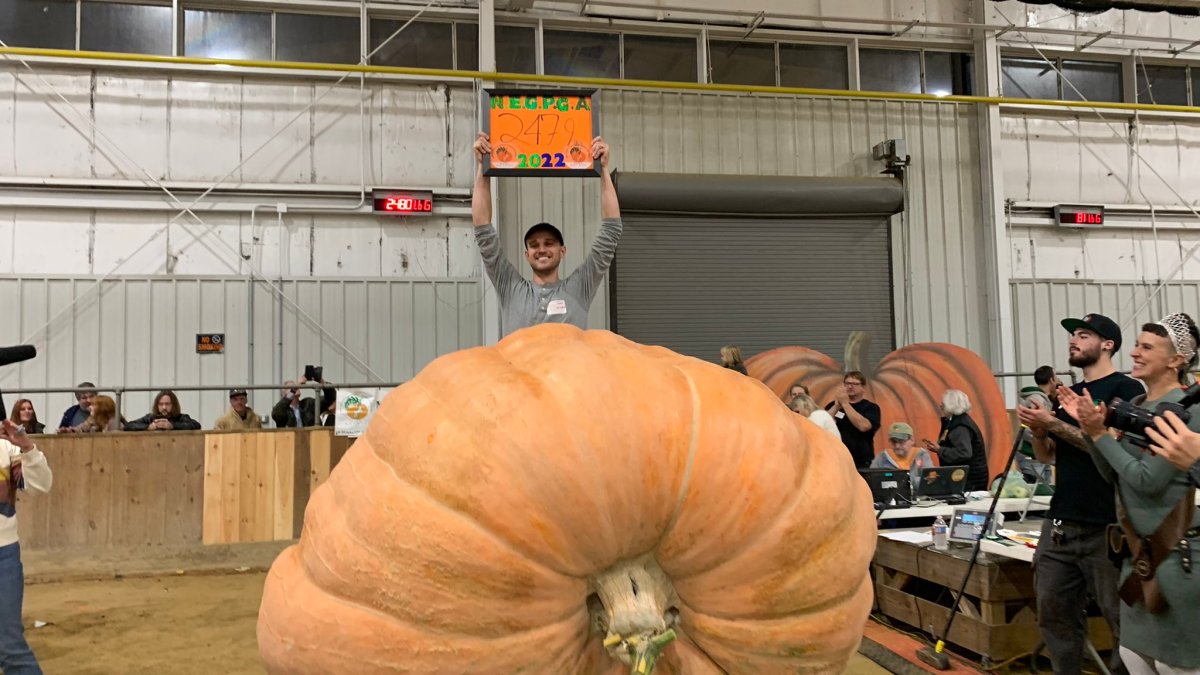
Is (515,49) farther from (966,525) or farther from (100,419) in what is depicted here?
(966,525)

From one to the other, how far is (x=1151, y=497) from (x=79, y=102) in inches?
400

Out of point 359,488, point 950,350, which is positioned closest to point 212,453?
point 359,488

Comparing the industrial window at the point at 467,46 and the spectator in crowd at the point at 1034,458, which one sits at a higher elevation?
the industrial window at the point at 467,46

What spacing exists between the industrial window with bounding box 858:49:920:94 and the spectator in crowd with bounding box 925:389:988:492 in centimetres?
612

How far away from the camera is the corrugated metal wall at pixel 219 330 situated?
7.95 meters

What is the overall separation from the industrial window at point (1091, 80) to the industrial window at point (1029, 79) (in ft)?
0.57

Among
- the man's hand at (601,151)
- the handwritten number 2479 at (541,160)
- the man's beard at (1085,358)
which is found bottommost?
the man's beard at (1085,358)

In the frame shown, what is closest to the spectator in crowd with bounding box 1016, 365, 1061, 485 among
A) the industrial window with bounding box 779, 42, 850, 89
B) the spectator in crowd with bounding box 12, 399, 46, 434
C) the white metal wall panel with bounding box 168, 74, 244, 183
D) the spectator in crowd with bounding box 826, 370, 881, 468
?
the spectator in crowd with bounding box 826, 370, 881, 468

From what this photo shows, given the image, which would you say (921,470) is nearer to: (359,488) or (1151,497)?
(1151,497)

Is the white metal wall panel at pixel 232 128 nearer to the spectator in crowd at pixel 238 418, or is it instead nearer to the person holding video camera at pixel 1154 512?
the spectator in crowd at pixel 238 418

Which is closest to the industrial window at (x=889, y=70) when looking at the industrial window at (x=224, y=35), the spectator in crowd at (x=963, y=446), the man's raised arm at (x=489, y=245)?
the spectator in crowd at (x=963, y=446)

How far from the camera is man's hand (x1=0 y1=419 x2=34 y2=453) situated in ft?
9.37

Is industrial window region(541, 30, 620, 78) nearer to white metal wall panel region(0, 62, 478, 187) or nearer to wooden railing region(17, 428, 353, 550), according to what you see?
white metal wall panel region(0, 62, 478, 187)

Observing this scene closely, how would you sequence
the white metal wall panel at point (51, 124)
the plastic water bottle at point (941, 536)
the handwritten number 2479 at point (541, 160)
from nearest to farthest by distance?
the plastic water bottle at point (941, 536), the handwritten number 2479 at point (541, 160), the white metal wall panel at point (51, 124)
